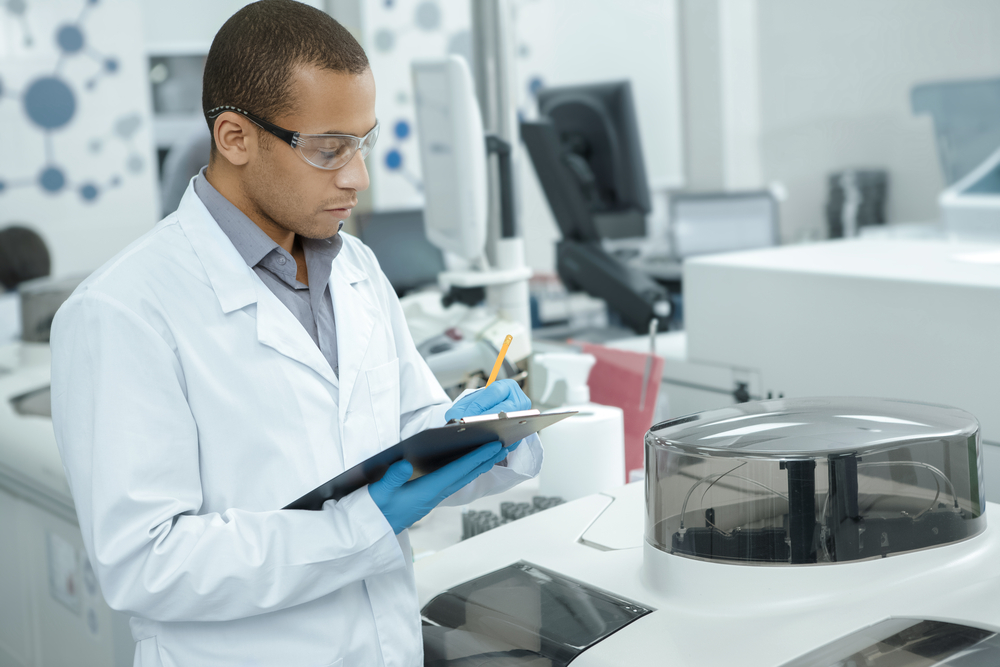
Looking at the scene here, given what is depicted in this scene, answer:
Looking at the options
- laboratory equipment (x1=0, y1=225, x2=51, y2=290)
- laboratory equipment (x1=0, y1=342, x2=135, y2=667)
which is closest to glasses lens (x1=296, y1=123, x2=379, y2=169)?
laboratory equipment (x1=0, y1=342, x2=135, y2=667)

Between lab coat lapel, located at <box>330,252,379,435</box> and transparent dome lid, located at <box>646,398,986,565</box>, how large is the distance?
323 mm

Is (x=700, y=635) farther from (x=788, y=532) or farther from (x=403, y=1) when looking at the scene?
(x=403, y=1)

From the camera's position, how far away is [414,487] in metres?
0.81

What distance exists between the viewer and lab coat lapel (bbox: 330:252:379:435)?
34.1 inches

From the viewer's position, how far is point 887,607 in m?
0.80

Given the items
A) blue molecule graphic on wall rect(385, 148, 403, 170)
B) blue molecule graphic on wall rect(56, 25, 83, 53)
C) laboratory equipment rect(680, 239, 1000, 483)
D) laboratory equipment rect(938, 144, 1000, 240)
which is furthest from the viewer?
blue molecule graphic on wall rect(385, 148, 403, 170)

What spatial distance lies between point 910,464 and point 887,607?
15 centimetres

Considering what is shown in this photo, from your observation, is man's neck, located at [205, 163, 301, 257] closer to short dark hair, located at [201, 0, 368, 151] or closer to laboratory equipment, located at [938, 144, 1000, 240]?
short dark hair, located at [201, 0, 368, 151]

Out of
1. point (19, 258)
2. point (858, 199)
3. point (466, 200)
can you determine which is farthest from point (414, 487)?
point (858, 199)

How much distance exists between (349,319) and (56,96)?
3060 millimetres

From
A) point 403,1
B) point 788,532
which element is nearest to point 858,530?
point 788,532

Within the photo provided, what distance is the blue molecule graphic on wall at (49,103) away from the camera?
3354 mm

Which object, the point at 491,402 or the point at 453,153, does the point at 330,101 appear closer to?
the point at 491,402

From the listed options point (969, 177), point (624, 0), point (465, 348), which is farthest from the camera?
point (624, 0)
